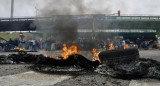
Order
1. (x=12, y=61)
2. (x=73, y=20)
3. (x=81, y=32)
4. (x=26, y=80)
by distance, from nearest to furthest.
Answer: (x=26, y=80) < (x=12, y=61) < (x=73, y=20) < (x=81, y=32)

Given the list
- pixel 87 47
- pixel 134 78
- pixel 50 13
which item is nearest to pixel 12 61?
pixel 50 13

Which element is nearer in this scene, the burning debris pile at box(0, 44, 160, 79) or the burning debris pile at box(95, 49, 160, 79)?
the burning debris pile at box(95, 49, 160, 79)

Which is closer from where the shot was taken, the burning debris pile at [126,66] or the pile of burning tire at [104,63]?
the burning debris pile at [126,66]

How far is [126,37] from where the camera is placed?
4016cm

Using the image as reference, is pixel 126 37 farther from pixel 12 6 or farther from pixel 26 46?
pixel 12 6

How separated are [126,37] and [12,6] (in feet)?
107

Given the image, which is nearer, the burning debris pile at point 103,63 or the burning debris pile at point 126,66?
the burning debris pile at point 126,66

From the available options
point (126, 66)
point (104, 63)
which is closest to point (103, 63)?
point (104, 63)

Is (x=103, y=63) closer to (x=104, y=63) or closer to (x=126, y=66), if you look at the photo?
(x=104, y=63)

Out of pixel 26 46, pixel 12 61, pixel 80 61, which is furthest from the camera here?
pixel 26 46

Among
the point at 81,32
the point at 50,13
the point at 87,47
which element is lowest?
the point at 87,47

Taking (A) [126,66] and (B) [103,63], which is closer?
(A) [126,66]

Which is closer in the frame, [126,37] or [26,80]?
[26,80]

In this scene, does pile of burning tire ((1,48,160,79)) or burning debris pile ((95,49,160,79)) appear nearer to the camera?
burning debris pile ((95,49,160,79))
